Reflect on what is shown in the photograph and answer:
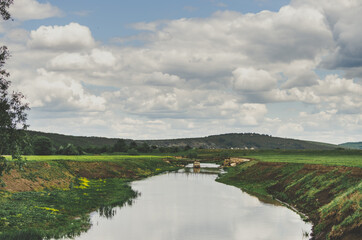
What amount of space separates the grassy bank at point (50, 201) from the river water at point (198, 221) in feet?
6.54

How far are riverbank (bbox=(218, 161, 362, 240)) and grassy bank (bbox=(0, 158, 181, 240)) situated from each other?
63.0 ft

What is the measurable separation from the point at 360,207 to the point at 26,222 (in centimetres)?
2449

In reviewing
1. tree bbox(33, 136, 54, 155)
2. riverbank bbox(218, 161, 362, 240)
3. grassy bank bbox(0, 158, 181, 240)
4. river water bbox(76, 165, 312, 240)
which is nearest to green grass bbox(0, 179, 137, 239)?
grassy bank bbox(0, 158, 181, 240)

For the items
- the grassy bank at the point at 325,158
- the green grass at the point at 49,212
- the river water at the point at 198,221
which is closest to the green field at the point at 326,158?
the grassy bank at the point at 325,158

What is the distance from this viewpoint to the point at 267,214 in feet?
116

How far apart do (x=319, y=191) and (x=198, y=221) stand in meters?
14.4

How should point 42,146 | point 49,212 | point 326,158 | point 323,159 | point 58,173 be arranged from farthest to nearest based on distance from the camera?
point 42,146 < point 326,158 < point 323,159 < point 58,173 < point 49,212

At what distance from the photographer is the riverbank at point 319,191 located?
74.8 ft

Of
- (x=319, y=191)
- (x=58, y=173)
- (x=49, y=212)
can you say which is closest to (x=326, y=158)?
(x=319, y=191)

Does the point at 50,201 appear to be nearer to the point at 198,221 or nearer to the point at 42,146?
the point at 198,221

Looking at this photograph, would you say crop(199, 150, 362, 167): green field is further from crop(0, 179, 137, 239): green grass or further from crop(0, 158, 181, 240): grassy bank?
crop(0, 158, 181, 240): grassy bank

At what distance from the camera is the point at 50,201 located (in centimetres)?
3609

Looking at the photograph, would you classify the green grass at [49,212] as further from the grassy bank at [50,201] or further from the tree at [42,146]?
the tree at [42,146]

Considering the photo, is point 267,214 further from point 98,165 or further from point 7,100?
point 98,165
